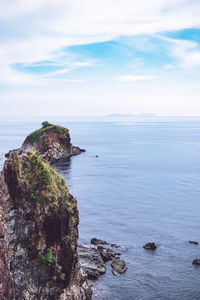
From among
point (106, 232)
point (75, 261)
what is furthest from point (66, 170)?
point (75, 261)

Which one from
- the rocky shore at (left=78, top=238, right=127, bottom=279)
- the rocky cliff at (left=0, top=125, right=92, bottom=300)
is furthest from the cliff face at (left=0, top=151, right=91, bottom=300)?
the rocky shore at (left=78, top=238, right=127, bottom=279)

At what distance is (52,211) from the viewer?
3128 centimetres

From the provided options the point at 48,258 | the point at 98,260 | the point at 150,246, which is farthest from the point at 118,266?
the point at 48,258

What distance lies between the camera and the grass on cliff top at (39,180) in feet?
103

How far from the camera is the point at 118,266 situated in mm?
47625

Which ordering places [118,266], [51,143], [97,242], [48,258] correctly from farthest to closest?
1. [51,143]
2. [97,242]
3. [118,266]
4. [48,258]

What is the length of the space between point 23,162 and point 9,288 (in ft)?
44.5

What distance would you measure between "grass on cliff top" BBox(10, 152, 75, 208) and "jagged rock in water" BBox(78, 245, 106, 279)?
15.9 m

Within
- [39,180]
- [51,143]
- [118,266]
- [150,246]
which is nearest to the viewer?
[39,180]

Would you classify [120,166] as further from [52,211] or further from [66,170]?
[52,211]

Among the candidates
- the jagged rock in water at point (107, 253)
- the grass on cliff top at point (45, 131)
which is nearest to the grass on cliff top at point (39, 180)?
the jagged rock in water at point (107, 253)

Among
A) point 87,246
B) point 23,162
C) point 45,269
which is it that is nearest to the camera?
point 45,269

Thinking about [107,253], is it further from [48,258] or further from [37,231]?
[37,231]

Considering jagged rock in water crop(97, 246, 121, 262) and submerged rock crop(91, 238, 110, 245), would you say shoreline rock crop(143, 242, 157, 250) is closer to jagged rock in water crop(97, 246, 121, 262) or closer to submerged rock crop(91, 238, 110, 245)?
jagged rock in water crop(97, 246, 121, 262)
